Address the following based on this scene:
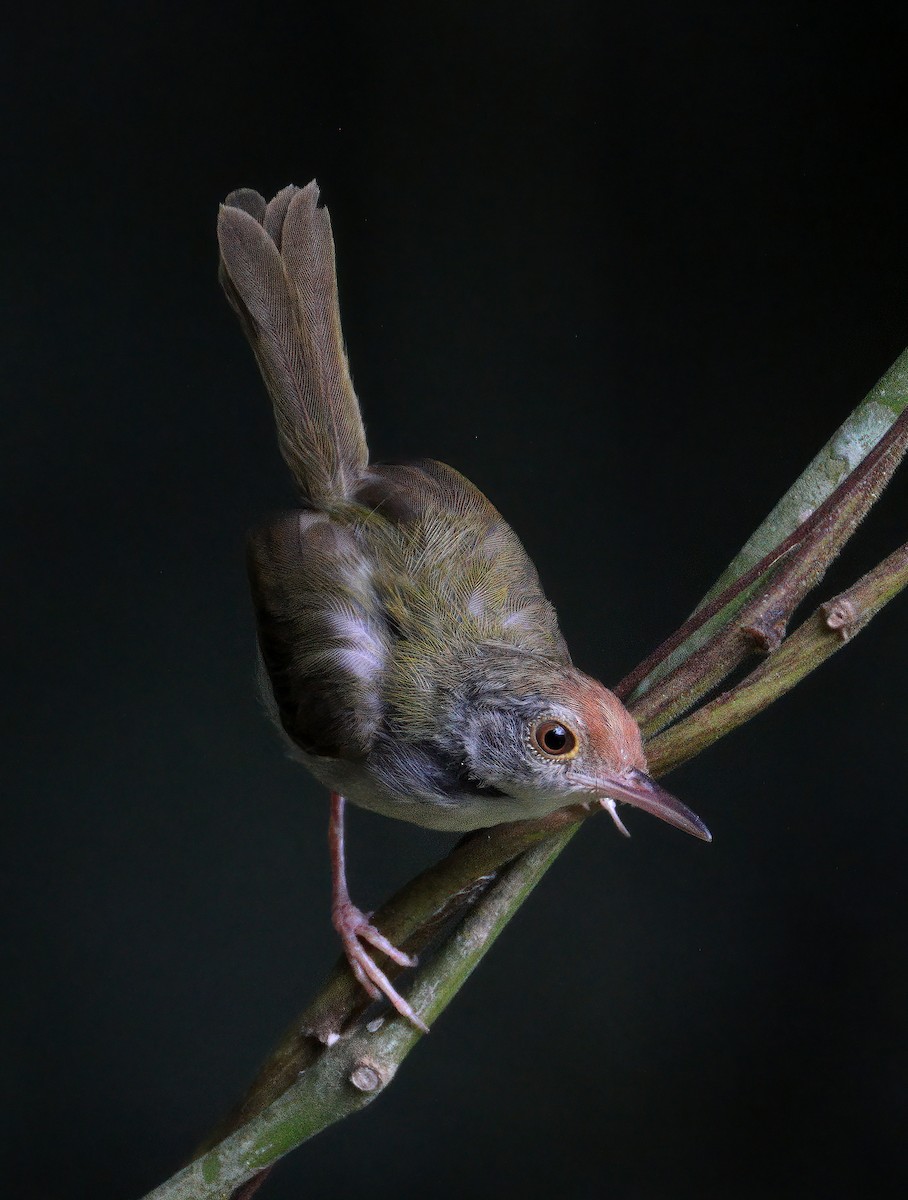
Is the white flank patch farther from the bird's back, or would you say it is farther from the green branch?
the green branch

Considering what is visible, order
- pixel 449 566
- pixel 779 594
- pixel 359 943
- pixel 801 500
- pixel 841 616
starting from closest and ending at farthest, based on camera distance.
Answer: pixel 841 616
pixel 779 594
pixel 801 500
pixel 359 943
pixel 449 566

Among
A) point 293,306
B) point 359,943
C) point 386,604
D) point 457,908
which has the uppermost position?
point 293,306

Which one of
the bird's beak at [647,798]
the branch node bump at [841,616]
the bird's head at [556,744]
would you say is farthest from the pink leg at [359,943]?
the branch node bump at [841,616]

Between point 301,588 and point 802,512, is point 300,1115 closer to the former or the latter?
point 301,588

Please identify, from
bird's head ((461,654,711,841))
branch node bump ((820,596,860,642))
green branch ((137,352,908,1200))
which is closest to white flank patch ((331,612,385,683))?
bird's head ((461,654,711,841))

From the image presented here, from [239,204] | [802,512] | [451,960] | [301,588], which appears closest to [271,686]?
[301,588]

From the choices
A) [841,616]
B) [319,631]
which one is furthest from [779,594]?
[319,631]

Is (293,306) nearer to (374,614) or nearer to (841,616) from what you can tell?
(374,614)
